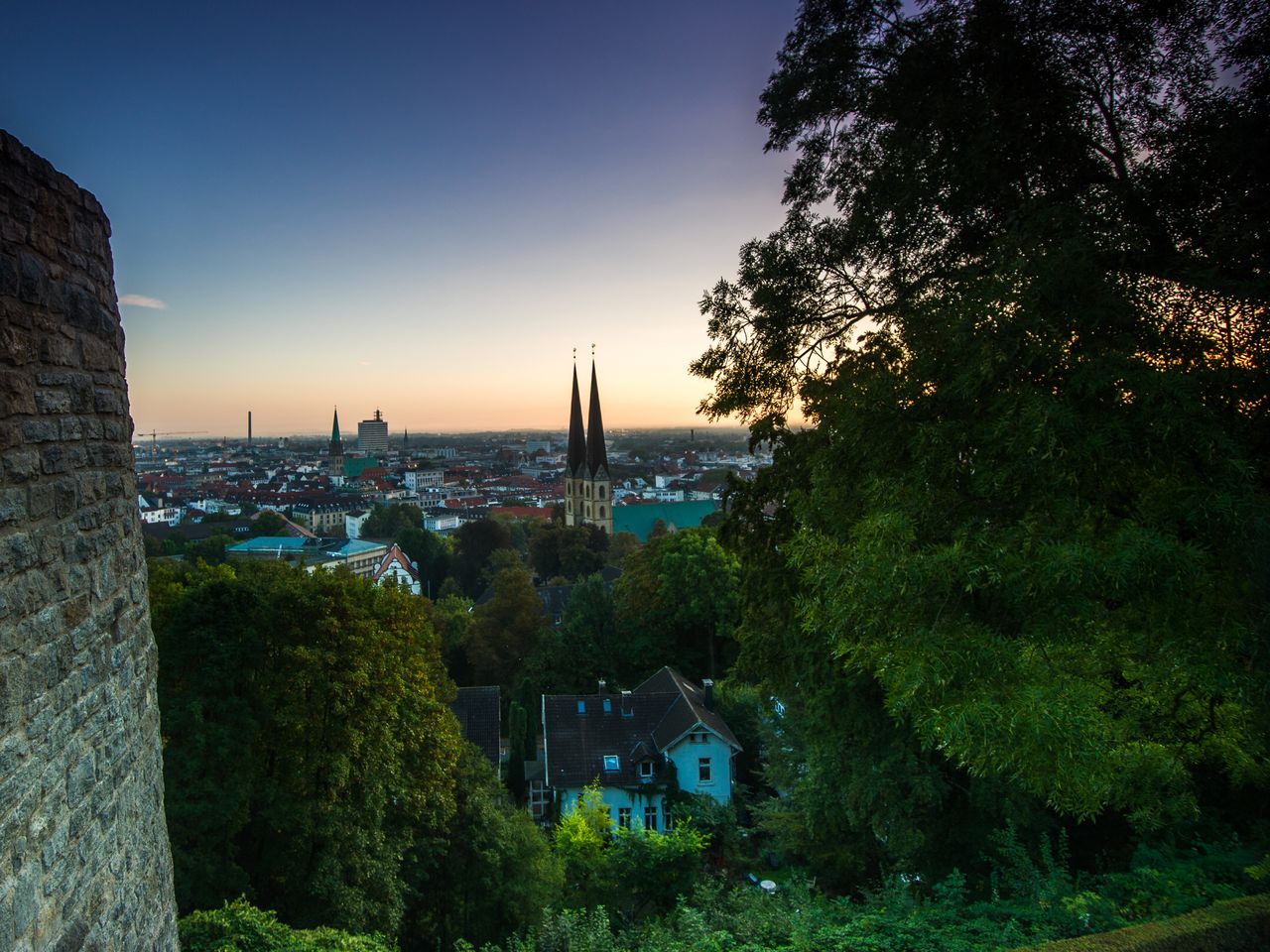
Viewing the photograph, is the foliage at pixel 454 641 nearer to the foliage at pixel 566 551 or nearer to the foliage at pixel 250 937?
the foliage at pixel 566 551

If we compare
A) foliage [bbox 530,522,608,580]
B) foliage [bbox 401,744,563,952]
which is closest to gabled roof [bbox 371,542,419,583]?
foliage [bbox 530,522,608,580]

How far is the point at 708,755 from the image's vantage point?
1712 centimetres

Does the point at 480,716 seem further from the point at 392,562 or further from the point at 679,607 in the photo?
the point at 392,562

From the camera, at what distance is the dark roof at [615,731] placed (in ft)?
55.4

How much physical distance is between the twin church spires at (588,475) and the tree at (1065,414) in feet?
146

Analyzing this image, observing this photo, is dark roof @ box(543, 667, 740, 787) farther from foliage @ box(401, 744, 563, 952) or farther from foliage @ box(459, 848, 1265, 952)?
foliage @ box(459, 848, 1265, 952)

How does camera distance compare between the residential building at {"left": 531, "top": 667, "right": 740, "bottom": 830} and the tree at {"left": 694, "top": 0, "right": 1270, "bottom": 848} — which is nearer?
the tree at {"left": 694, "top": 0, "right": 1270, "bottom": 848}

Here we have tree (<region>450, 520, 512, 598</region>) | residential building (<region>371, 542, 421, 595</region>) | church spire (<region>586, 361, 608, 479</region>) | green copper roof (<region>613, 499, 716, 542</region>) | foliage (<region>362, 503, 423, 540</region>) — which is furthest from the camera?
green copper roof (<region>613, 499, 716, 542</region>)

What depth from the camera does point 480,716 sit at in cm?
1844

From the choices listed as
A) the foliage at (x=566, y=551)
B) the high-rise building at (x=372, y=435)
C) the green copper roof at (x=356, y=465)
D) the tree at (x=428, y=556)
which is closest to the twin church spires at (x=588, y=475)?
the tree at (x=428, y=556)

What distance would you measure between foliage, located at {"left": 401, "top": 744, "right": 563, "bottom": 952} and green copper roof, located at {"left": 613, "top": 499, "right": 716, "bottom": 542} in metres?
45.4

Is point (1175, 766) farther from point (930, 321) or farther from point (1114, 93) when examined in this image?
point (1114, 93)

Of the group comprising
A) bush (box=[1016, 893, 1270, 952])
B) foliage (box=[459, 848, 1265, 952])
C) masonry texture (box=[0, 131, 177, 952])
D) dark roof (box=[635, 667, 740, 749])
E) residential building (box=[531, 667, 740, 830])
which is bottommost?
residential building (box=[531, 667, 740, 830])

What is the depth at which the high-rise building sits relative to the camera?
145875mm
